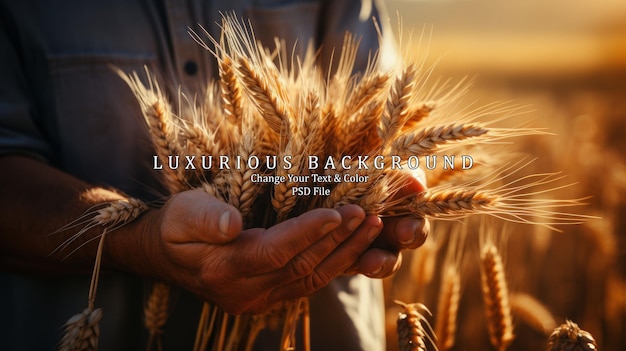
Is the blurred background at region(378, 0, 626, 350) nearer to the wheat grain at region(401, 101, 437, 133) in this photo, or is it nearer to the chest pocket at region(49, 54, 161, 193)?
the wheat grain at region(401, 101, 437, 133)

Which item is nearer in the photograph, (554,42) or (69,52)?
(69,52)

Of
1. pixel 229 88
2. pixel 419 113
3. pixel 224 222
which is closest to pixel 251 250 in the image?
pixel 224 222

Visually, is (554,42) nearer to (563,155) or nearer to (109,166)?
(563,155)

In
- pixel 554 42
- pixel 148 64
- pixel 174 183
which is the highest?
pixel 554 42

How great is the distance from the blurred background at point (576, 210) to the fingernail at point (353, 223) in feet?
1.22

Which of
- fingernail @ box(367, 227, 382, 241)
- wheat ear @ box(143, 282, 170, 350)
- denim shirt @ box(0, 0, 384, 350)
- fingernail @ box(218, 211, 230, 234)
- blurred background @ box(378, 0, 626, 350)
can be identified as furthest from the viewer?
blurred background @ box(378, 0, 626, 350)

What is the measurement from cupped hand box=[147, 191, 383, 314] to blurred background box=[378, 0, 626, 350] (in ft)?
1.35

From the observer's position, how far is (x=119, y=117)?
1.28 m

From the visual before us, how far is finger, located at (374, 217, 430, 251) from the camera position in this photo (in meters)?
0.91

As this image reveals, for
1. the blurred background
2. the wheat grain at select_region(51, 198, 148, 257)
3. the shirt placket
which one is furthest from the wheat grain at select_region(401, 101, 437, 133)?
the shirt placket

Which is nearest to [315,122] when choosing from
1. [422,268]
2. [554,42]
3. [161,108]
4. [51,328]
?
[161,108]

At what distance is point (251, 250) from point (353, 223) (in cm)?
19

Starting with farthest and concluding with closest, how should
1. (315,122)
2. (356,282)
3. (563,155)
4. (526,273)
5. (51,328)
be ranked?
(563,155) → (526,273) → (356,282) → (51,328) → (315,122)

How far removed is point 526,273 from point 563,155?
79 cm
